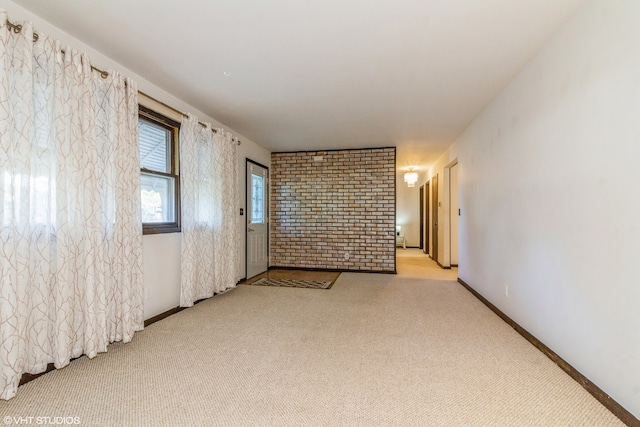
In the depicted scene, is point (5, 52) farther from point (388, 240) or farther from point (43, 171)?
point (388, 240)

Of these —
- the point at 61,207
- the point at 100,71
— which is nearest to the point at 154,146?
the point at 100,71

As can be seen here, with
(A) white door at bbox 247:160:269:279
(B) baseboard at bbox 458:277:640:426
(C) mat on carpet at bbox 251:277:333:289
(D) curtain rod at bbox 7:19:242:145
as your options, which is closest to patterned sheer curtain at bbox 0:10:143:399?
(D) curtain rod at bbox 7:19:242:145

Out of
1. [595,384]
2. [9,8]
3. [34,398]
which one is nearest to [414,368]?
[595,384]

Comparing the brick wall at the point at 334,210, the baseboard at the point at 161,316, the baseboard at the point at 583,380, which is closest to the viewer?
the baseboard at the point at 583,380

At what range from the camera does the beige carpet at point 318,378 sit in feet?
5.46

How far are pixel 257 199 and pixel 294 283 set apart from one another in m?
1.88

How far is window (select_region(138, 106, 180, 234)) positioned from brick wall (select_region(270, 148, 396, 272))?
2.99m

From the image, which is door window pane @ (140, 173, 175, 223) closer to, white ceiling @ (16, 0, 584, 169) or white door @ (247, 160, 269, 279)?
white ceiling @ (16, 0, 584, 169)

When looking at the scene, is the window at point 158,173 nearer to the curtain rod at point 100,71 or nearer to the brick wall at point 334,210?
the curtain rod at point 100,71

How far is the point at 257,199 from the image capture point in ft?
19.2

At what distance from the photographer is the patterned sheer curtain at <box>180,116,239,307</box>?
3.52 meters

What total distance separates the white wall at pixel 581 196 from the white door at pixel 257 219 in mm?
3913

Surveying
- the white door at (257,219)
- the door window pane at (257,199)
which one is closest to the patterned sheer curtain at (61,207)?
the white door at (257,219)

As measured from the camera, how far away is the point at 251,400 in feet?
5.90
